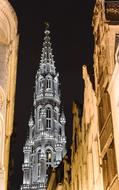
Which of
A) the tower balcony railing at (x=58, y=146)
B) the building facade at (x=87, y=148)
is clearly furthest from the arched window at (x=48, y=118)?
the building facade at (x=87, y=148)

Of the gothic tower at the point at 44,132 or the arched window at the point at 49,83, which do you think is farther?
the arched window at the point at 49,83

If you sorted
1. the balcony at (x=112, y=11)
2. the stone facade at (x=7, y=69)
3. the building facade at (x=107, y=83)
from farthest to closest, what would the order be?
1. the balcony at (x=112, y=11)
2. the building facade at (x=107, y=83)
3. the stone facade at (x=7, y=69)

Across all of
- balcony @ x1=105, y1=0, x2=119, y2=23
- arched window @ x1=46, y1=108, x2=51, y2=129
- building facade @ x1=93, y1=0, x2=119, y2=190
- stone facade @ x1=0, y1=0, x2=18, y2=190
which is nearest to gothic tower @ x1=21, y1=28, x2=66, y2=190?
arched window @ x1=46, y1=108, x2=51, y2=129

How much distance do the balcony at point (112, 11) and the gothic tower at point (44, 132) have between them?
317 feet

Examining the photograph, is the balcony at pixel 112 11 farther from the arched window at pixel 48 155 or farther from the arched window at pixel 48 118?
the arched window at pixel 48 118

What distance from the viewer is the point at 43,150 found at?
119 metres

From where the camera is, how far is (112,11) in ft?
65.8

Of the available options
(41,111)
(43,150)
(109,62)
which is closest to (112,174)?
(109,62)

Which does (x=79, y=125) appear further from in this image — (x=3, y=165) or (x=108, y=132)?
(x=3, y=165)

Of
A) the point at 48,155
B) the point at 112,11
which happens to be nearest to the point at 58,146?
the point at 48,155

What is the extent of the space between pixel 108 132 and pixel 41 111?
111965mm

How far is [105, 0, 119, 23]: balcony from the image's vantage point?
64.2 ft

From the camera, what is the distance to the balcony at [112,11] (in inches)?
771

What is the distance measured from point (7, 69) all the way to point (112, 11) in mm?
12411
